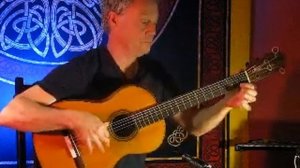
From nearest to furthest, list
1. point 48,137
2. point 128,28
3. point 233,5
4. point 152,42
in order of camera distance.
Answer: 1. point 48,137
2. point 128,28
3. point 152,42
4. point 233,5

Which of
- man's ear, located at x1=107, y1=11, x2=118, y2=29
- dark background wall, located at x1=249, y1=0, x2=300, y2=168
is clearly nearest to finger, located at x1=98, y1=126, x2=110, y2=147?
man's ear, located at x1=107, y1=11, x2=118, y2=29

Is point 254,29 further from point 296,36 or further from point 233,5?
point 296,36

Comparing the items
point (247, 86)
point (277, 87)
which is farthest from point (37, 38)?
point (277, 87)

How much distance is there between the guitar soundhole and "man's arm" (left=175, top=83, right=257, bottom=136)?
9.7 inches

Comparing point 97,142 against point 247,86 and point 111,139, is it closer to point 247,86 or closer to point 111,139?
point 111,139

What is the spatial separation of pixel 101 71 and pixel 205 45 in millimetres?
705

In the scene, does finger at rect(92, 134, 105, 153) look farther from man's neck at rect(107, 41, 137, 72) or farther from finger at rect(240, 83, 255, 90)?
finger at rect(240, 83, 255, 90)

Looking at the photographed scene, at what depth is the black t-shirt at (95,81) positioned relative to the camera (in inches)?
69.4

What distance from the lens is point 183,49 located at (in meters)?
2.39

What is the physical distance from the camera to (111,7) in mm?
2072

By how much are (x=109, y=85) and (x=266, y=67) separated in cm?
60

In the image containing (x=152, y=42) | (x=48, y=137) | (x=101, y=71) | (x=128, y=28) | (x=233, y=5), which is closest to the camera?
(x=48, y=137)

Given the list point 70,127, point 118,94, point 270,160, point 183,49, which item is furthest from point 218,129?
point 70,127

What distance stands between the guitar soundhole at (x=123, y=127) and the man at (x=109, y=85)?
0.12ft
